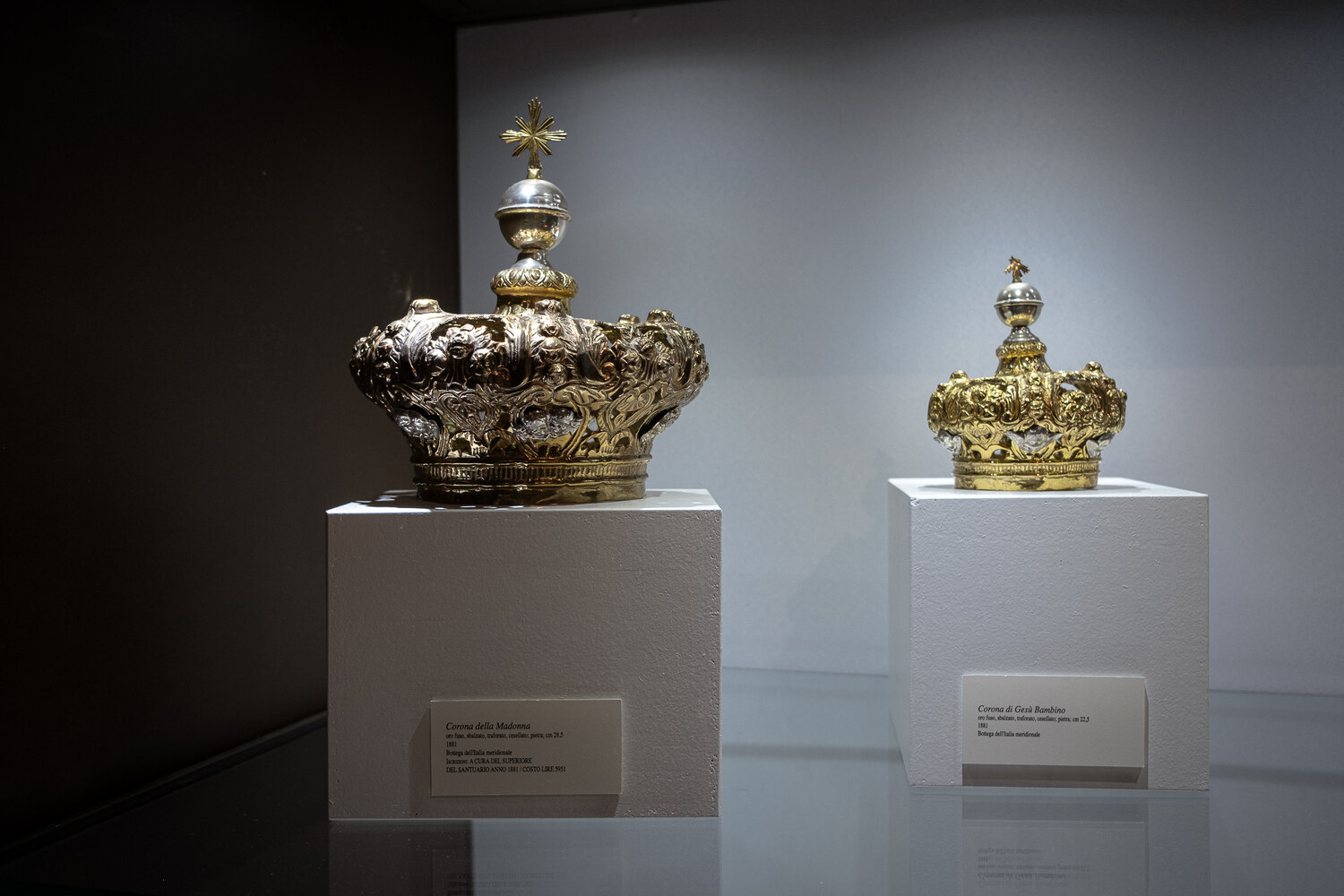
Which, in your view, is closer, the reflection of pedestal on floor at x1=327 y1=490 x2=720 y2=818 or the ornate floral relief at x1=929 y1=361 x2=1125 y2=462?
the reflection of pedestal on floor at x1=327 y1=490 x2=720 y2=818

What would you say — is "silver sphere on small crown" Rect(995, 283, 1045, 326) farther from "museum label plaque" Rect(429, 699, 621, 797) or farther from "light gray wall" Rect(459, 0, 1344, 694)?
"museum label plaque" Rect(429, 699, 621, 797)

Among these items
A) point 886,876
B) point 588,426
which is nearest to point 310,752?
point 588,426

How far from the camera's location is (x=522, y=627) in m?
1.21

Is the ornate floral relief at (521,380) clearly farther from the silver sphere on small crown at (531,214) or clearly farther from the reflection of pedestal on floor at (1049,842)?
the reflection of pedestal on floor at (1049,842)

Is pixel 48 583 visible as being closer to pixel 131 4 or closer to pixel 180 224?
pixel 180 224

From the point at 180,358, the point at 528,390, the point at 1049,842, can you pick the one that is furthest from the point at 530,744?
the point at 180,358

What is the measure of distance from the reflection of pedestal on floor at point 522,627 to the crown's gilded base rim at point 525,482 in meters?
0.06

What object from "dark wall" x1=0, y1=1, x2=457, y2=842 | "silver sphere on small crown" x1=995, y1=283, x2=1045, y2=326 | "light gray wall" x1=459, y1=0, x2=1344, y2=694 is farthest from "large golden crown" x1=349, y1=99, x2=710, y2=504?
"light gray wall" x1=459, y1=0, x2=1344, y2=694

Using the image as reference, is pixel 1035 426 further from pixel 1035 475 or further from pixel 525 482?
pixel 525 482

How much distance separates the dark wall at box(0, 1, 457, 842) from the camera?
1255 mm

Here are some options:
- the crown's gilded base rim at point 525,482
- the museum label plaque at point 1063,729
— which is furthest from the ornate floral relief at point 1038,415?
the crown's gilded base rim at point 525,482

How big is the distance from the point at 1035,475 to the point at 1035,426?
74 mm

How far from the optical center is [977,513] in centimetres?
138

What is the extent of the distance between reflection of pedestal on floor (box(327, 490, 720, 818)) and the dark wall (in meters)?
0.38
